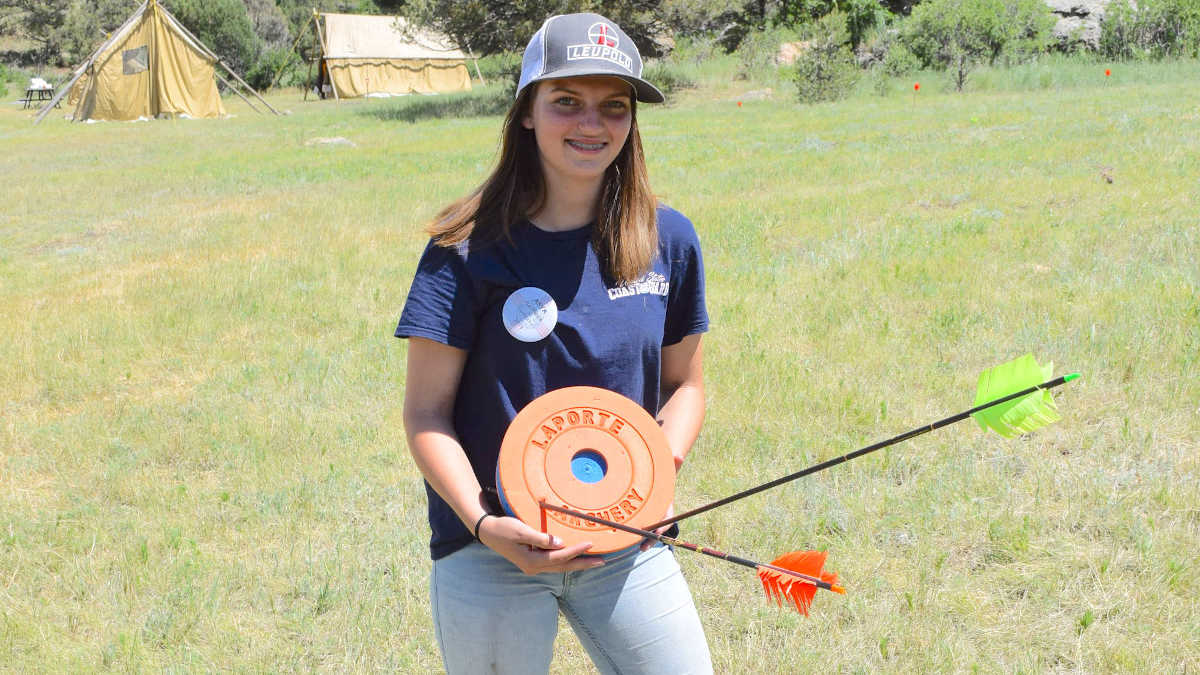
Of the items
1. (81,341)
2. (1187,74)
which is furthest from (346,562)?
(1187,74)

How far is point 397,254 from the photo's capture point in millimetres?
9102

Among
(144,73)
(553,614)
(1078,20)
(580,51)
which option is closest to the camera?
(580,51)

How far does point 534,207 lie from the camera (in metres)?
2.01

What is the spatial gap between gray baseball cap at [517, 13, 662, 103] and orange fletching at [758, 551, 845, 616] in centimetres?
95

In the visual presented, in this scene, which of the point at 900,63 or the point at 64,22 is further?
the point at 64,22

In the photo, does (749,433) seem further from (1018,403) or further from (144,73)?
(144,73)

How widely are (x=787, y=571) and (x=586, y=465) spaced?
1.31 ft

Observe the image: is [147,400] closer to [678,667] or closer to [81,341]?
[81,341]

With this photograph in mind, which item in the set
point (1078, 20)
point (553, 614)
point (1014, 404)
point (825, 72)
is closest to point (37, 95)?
point (825, 72)

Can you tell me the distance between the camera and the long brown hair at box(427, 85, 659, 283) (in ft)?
6.36

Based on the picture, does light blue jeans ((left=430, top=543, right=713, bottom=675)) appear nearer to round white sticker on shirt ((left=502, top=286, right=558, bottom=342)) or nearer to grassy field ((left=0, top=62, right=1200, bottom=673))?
round white sticker on shirt ((left=502, top=286, right=558, bottom=342))

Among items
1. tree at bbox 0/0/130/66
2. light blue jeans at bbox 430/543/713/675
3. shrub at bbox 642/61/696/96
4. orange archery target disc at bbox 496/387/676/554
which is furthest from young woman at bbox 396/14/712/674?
tree at bbox 0/0/130/66

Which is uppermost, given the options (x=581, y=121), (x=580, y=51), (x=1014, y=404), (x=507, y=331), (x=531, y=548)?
(x=580, y=51)

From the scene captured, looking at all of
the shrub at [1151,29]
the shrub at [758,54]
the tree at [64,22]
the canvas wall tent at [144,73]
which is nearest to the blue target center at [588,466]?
the shrub at [1151,29]
